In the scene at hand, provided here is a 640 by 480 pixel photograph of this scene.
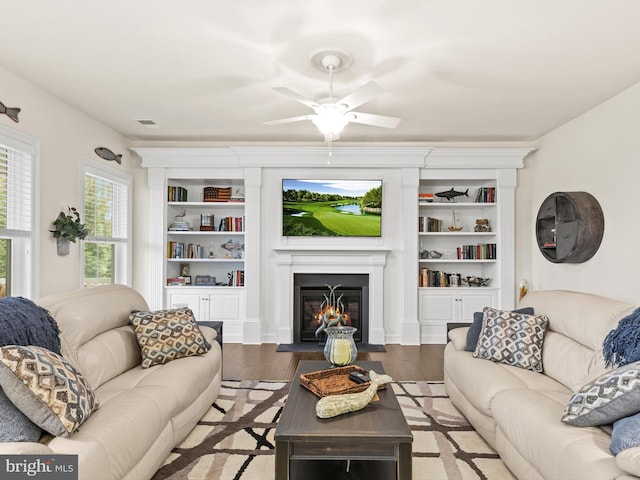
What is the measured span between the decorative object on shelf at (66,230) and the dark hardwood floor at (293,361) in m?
1.91

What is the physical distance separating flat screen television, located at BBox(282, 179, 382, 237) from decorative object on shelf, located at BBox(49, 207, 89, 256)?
2.29m

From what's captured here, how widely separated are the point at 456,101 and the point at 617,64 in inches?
49.1

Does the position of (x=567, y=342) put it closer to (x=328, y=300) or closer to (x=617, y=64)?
(x=617, y=64)

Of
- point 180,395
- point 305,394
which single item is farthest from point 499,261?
point 180,395

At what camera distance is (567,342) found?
2736 mm

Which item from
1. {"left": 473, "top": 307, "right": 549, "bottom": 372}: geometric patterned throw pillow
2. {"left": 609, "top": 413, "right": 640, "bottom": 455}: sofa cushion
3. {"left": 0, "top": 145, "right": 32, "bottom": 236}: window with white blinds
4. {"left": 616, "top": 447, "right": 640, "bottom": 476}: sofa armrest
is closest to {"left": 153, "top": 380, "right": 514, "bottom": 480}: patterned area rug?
{"left": 473, "top": 307, "right": 549, "bottom": 372}: geometric patterned throw pillow

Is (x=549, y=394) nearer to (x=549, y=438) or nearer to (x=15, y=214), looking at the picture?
(x=549, y=438)

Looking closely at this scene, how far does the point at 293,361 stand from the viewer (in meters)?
4.52

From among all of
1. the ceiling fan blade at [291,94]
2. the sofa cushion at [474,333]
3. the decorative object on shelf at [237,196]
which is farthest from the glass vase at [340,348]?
the decorative object on shelf at [237,196]

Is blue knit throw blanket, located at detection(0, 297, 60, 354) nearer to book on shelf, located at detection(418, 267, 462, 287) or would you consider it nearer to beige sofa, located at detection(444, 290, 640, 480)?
beige sofa, located at detection(444, 290, 640, 480)

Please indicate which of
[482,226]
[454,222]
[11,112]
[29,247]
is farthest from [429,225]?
[11,112]

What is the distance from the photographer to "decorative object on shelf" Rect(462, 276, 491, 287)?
18.0 feet

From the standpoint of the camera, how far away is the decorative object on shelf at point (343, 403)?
1.95 m

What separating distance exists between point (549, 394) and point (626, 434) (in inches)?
31.9
